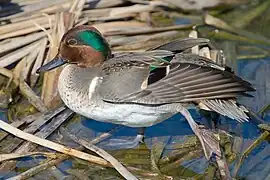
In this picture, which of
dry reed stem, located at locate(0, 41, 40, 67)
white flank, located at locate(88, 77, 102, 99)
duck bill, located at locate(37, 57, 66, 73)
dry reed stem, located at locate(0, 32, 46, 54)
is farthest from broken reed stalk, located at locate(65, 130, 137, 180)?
dry reed stem, located at locate(0, 32, 46, 54)

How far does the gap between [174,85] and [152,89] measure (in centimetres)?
13

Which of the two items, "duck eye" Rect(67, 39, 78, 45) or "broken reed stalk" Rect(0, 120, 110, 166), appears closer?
"broken reed stalk" Rect(0, 120, 110, 166)

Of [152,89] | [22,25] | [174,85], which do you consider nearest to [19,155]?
[152,89]

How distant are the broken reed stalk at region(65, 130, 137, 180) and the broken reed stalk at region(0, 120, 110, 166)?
0.04 meters

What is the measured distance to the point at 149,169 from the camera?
456 cm

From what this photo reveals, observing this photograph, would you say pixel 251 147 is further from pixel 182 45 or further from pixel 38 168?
pixel 38 168

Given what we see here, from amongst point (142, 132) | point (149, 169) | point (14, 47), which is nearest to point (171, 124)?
point (142, 132)

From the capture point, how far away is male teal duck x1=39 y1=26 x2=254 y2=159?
436 centimetres

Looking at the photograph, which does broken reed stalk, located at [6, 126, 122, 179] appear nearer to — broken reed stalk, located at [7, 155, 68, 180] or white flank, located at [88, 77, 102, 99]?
broken reed stalk, located at [7, 155, 68, 180]

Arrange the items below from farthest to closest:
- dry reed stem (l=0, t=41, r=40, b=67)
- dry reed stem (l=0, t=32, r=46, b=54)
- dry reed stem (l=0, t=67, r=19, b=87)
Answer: dry reed stem (l=0, t=32, r=46, b=54)
dry reed stem (l=0, t=41, r=40, b=67)
dry reed stem (l=0, t=67, r=19, b=87)

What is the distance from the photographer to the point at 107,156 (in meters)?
4.48

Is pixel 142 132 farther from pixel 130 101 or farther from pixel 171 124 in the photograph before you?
pixel 130 101

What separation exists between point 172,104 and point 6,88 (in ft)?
4.67

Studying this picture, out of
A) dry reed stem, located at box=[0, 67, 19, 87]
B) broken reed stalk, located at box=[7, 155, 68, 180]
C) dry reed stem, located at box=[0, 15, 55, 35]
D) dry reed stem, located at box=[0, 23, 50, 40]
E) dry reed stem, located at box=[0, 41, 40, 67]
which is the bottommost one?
broken reed stalk, located at box=[7, 155, 68, 180]
